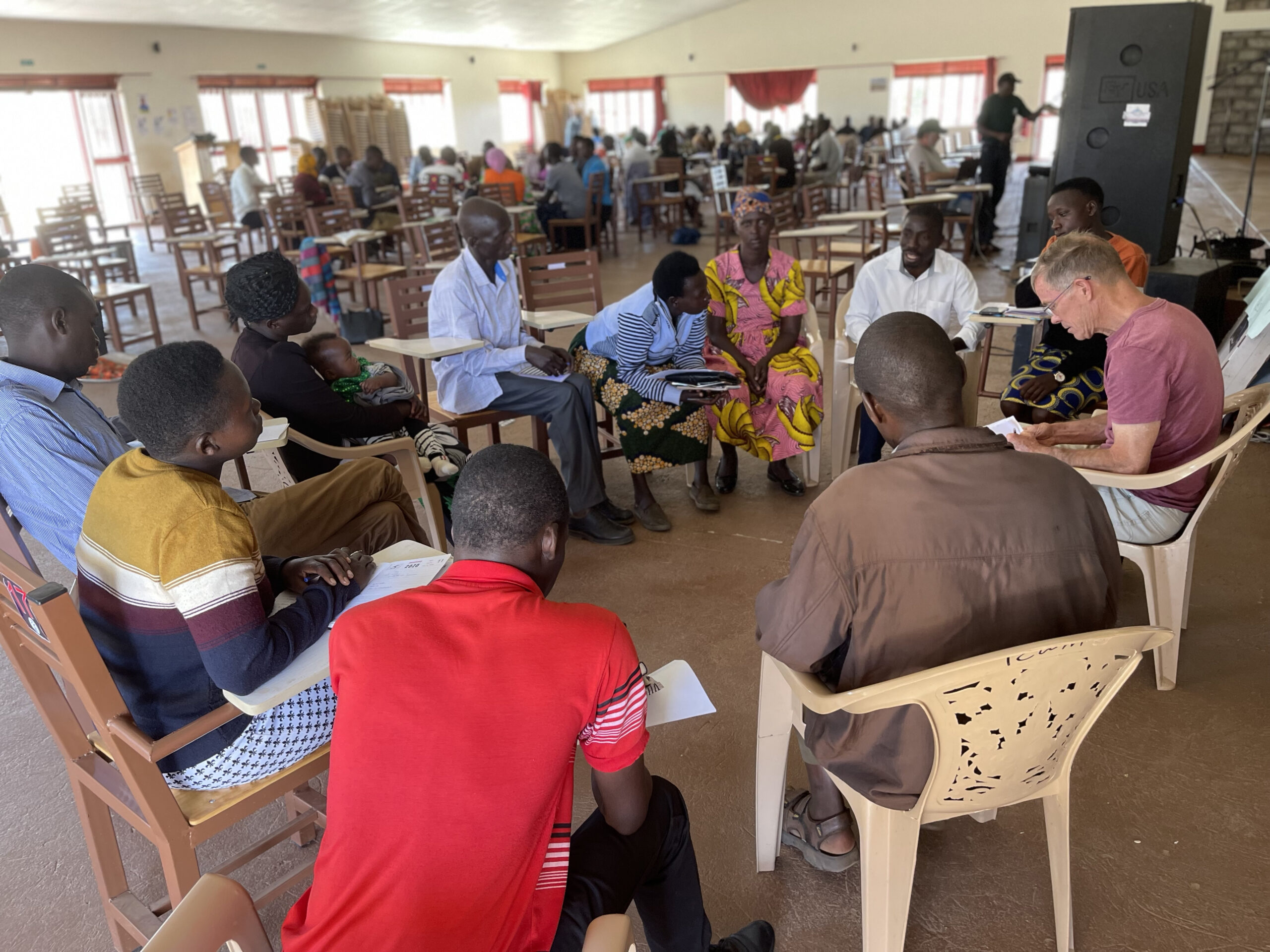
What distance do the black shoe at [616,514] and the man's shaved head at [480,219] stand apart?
3.47 feet

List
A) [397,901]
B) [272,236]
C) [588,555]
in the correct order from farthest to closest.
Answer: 1. [272,236]
2. [588,555]
3. [397,901]

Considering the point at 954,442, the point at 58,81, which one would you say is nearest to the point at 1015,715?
the point at 954,442

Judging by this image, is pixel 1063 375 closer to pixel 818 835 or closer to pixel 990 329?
pixel 990 329

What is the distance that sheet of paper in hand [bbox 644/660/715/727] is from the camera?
1.18 metres

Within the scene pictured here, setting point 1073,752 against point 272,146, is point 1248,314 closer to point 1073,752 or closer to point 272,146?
point 1073,752

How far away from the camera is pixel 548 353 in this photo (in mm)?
3016

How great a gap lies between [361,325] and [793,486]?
3.76 meters

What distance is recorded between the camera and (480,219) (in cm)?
306

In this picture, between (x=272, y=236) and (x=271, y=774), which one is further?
(x=272, y=236)

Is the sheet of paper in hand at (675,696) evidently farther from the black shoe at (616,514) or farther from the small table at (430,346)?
the black shoe at (616,514)

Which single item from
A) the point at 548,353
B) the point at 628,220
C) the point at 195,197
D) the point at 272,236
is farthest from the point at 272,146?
the point at 548,353

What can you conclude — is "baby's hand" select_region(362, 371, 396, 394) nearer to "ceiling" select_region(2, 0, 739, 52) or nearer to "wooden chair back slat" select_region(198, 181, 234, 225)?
"wooden chair back slat" select_region(198, 181, 234, 225)

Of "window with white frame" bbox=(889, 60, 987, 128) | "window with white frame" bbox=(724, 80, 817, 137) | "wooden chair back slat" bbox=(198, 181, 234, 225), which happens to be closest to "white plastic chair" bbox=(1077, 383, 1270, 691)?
"wooden chair back slat" bbox=(198, 181, 234, 225)

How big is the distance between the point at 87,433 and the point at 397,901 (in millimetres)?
1333
